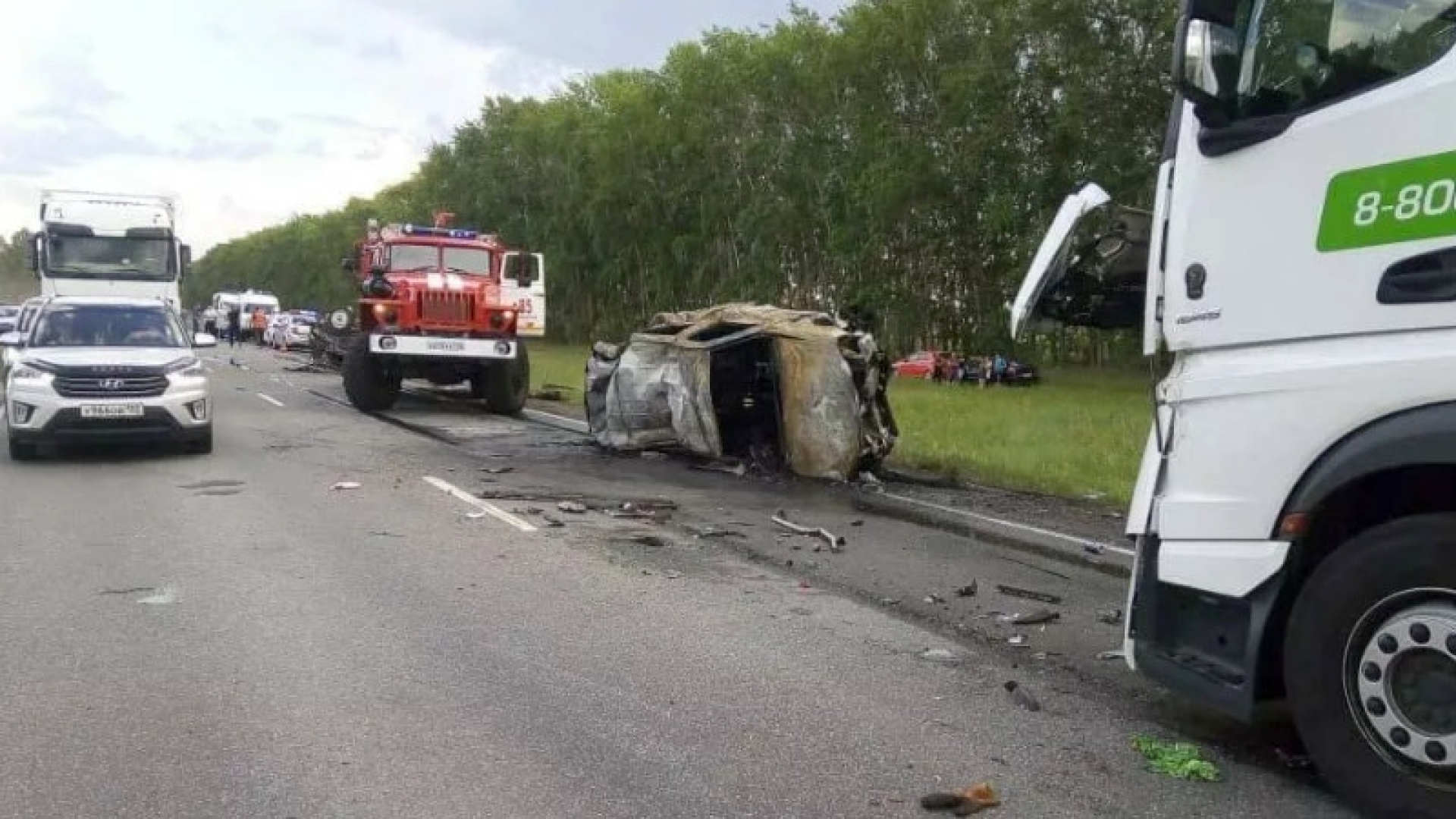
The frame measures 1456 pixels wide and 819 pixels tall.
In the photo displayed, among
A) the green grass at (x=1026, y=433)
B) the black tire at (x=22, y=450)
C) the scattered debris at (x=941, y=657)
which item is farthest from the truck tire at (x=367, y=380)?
the scattered debris at (x=941, y=657)

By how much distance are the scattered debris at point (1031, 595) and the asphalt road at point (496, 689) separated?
93cm

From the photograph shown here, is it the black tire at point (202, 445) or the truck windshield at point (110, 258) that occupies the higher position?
the truck windshield at point (110, 258)

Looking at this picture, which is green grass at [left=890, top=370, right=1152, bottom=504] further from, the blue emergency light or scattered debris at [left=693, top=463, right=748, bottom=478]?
the blue emergency light

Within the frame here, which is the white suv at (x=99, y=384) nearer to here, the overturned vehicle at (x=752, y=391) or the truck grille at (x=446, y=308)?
the overturned vehicle at (x=752, y=391)

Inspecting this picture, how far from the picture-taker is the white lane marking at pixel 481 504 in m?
9.59

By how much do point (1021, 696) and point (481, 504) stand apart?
621 centimetres

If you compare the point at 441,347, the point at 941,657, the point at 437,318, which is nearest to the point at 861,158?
the point at 437,318

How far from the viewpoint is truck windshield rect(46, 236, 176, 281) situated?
2117cm

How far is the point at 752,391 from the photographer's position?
13.2m

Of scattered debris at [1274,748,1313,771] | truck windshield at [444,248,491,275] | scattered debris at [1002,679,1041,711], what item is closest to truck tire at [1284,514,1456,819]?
scattered debris at [1274,748,1313,771]

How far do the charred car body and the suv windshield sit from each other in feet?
16.0

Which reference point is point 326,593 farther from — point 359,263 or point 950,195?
point 950,195

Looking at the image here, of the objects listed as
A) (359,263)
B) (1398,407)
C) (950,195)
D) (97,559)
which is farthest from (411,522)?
(950,195)

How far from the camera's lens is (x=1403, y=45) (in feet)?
12.8
